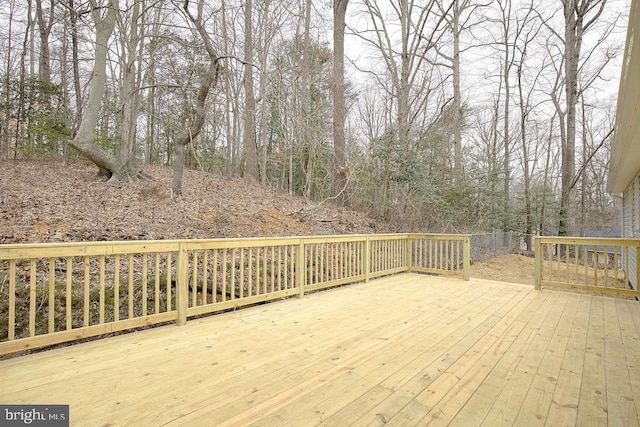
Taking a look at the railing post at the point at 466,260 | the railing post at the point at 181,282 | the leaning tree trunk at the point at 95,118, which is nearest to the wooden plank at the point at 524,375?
the railing post at the point at 466,260

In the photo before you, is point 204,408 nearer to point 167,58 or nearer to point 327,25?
point 327,25

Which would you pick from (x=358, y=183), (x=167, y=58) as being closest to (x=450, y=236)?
(x=358, y=183)

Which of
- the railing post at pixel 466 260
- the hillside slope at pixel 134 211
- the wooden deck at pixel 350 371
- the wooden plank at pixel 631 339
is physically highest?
the hillside slope at pixel 134 211

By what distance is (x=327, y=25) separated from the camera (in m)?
9.21

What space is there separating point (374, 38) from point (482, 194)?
6.21 m

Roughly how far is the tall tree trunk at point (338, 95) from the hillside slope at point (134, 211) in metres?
0.98

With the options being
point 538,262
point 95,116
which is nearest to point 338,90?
point 95,116

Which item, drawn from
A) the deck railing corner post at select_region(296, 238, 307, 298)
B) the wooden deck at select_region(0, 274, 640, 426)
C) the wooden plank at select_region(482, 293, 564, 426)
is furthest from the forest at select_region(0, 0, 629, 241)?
the wooden plank at select_region(482, 293, 564, 426)

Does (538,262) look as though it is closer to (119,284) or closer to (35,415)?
(119,284)

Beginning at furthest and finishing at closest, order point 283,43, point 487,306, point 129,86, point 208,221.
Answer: point 283,43, point 129,86, point 208,221, point 487,306

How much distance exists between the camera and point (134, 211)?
558 cm

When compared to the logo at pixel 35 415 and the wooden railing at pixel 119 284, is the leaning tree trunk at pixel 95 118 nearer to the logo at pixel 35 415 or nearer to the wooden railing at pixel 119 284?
the wooden railing at pixel 119 284

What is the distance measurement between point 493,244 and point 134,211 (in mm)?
9989

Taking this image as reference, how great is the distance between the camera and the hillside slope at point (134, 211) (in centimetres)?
460
